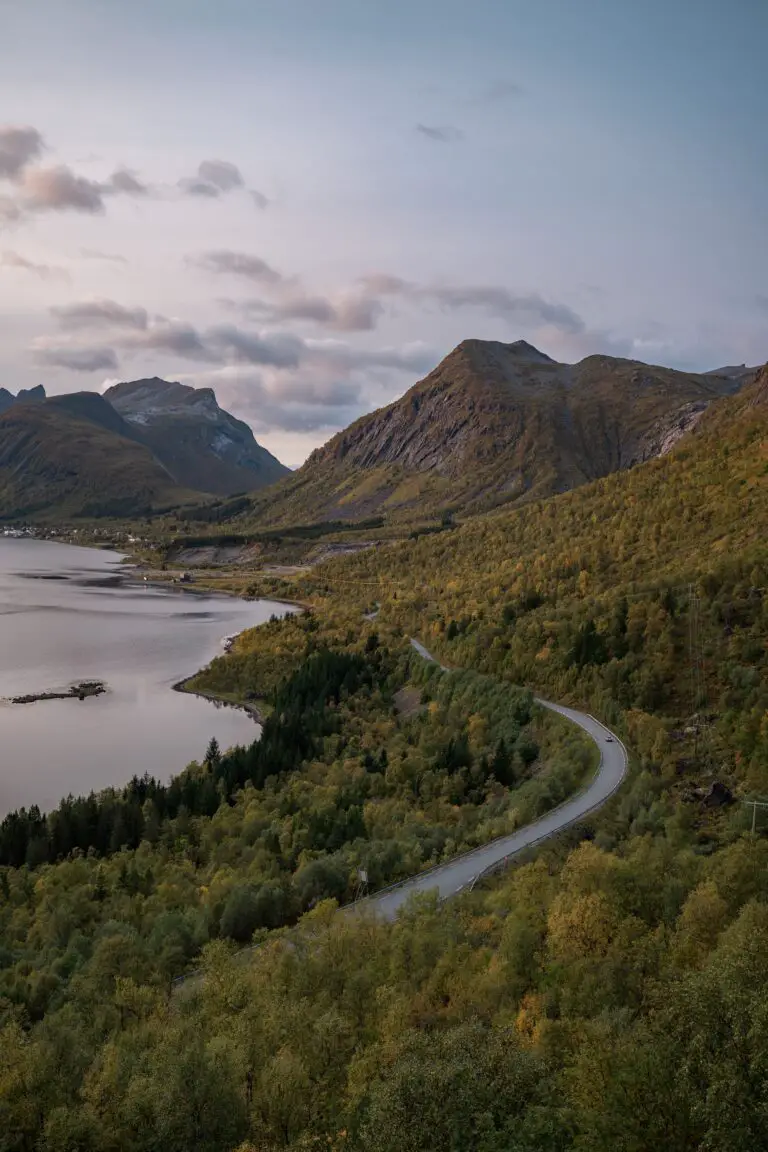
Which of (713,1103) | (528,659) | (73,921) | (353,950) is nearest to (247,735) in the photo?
(528,659)

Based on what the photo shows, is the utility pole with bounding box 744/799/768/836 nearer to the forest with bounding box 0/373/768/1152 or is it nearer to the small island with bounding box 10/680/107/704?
the forest with bounding box 0/373/768/1152

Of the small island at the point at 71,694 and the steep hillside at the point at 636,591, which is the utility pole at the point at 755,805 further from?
the small island at the point at 71,694

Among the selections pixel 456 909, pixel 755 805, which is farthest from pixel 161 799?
pixel 755 805

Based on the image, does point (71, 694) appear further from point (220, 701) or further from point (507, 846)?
point (507, 846)

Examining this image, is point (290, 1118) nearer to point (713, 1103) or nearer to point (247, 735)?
point (713, 1103)

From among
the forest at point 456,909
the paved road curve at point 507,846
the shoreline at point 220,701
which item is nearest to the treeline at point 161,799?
the forest at point 456,909

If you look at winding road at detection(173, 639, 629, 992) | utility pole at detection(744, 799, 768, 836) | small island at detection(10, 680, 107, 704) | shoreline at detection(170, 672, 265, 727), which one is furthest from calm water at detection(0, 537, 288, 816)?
utility pole at detection(744, 799, 768, 836)
